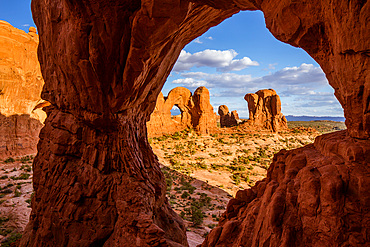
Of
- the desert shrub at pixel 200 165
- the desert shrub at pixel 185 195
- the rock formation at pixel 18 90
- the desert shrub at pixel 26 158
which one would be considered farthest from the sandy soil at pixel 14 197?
the desert shrub at pixel 200 165

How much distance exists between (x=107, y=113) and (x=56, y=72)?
2603 millimetres

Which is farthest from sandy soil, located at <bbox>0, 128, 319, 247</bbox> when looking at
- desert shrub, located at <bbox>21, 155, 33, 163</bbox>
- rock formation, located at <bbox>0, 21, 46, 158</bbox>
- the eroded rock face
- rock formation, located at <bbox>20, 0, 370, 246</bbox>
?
the eroded rock face

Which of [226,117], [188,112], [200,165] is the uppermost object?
[188,112]

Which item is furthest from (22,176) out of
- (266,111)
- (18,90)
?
(266,111)

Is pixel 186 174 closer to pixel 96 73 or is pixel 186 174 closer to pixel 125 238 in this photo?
pixel 125 238

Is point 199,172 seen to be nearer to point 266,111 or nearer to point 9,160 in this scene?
point 9,160

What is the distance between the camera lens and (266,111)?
126ft

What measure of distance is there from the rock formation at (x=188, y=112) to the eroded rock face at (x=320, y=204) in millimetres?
26436

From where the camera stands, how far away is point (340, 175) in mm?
2697

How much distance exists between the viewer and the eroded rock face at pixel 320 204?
8.05 ft

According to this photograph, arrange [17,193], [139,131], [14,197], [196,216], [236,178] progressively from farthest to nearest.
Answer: [236,178] → [196,216] → [17,193] → [14,197] → [139,131]

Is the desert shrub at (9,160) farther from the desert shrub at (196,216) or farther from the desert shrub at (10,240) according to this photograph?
the desert shrub at (196,216)

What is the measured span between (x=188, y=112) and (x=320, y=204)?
30073 millimetres

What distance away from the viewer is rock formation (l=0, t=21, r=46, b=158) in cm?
1927
